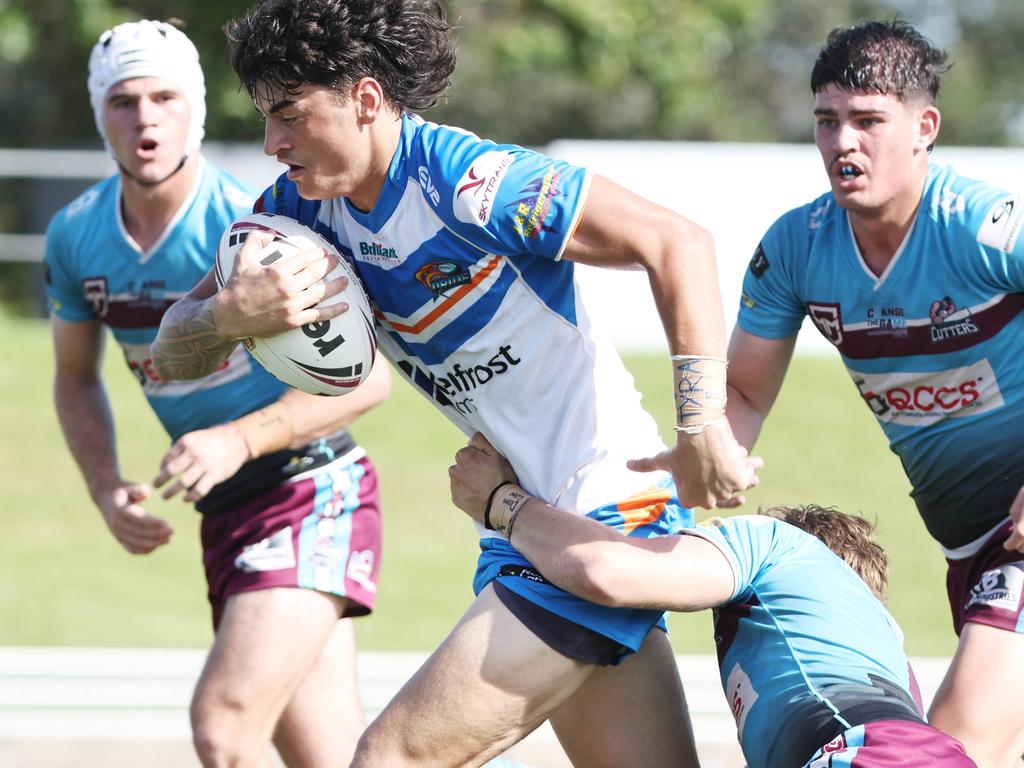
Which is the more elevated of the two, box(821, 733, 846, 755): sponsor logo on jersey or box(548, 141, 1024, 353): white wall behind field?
box(821, 733, 846, 755): sponsor logo on jersey

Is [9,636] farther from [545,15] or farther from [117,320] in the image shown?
[545,15]

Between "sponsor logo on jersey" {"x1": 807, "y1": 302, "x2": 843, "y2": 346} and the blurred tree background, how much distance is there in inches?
278

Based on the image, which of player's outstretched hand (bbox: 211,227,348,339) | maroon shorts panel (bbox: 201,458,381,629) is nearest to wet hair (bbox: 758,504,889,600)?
player's outstretched hand (bbox: 211,227,348,339)

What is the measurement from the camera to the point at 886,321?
13.0 ft

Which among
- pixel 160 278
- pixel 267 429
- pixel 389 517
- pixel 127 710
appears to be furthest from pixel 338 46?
pixel 389 517

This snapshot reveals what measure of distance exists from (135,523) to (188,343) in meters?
1.05

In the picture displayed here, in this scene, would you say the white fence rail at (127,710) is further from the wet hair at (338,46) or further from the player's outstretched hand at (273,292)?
the wet hair at (338,46)

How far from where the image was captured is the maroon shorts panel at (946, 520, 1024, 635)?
374 cm

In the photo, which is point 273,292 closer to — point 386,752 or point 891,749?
point 386,752

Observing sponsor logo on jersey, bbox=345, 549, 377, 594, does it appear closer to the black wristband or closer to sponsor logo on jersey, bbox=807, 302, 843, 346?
the black wristband

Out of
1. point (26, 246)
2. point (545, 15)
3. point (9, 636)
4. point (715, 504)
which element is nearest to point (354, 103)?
point (715, 504)

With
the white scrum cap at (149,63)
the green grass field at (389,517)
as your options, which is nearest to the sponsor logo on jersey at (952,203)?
the white scrum cap at (149,63)

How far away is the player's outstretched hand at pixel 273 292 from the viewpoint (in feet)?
10.5

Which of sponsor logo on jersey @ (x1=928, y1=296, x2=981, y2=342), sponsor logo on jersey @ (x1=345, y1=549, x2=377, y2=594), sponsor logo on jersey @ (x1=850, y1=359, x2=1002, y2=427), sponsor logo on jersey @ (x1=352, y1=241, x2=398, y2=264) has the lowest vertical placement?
sponsor logo on jersey @ (x1=345, y1=549, x2=377, y2=594)
